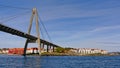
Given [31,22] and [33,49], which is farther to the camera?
[33,49]

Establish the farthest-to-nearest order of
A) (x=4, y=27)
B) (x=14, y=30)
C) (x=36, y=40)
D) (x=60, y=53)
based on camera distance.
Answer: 1. (x=60, y=53)
2. (x=36, y=40)
3. (x=14, y=30)
4. (x=4, y=27)

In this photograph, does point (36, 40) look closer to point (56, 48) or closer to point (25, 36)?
point (25, 36)

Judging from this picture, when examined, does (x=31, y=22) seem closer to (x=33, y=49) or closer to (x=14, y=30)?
(x=14, y=30)

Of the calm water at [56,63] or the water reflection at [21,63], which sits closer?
the water reflection at [21,63]

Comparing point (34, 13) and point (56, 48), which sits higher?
point (34, 13)

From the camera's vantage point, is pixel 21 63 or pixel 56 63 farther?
pixel 56 63

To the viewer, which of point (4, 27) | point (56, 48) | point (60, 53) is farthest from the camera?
point (56, 48)

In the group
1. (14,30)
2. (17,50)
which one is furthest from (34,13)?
(17,50)

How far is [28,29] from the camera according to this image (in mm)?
118125

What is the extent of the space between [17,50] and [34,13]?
7147 cm

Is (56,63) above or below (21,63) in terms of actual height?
below

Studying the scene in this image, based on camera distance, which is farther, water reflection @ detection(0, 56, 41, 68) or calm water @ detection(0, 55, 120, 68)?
calm water @ detection(0, 55, 120, 68)

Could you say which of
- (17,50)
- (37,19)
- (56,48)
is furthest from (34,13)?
(17,50)

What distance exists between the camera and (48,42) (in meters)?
144
